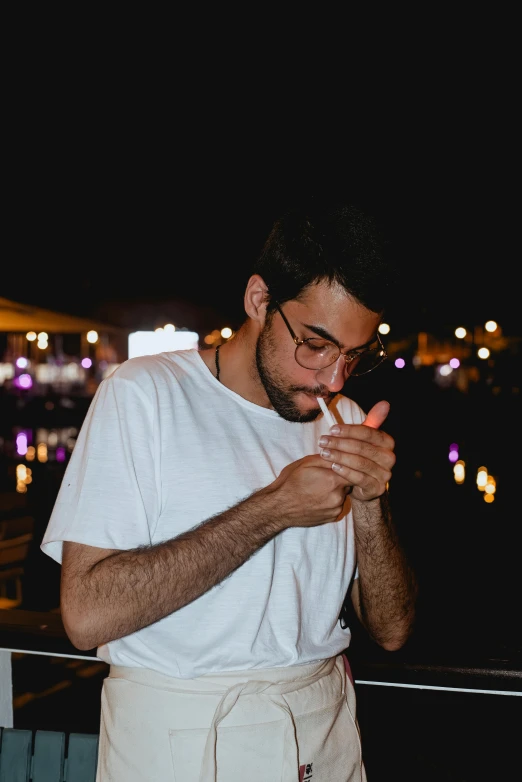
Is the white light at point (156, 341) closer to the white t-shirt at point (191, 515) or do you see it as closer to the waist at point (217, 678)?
the white t-shirt at point (191, 515)

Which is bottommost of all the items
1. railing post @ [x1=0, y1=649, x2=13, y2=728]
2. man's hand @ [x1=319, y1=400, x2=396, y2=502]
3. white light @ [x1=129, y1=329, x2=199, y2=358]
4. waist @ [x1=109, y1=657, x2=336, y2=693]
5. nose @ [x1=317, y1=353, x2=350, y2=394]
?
railing post @ [x1=0, y1=649, x2=13, y2=728]

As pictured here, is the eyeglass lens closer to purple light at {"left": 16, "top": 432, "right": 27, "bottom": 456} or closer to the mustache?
the mustache

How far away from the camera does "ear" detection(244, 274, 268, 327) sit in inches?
68.0

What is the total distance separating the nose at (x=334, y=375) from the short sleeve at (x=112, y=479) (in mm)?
440

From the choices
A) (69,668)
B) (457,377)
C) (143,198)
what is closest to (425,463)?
(143,198)

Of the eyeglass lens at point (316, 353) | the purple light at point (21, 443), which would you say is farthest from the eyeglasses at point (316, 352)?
the purple light at point (21, 443)

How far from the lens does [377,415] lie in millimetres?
1628

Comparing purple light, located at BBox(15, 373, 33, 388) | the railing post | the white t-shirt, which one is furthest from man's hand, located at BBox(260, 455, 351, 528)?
purple light, located at BBox(15, 373, 33, 388)

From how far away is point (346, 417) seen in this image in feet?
6.20

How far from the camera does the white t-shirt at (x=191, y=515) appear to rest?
1.38 m

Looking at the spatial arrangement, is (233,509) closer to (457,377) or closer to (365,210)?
(365,210)

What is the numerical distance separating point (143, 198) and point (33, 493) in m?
5.58

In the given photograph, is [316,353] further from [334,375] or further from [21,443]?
[21,443]

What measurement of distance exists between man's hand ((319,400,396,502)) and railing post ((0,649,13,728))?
1.36 meters
